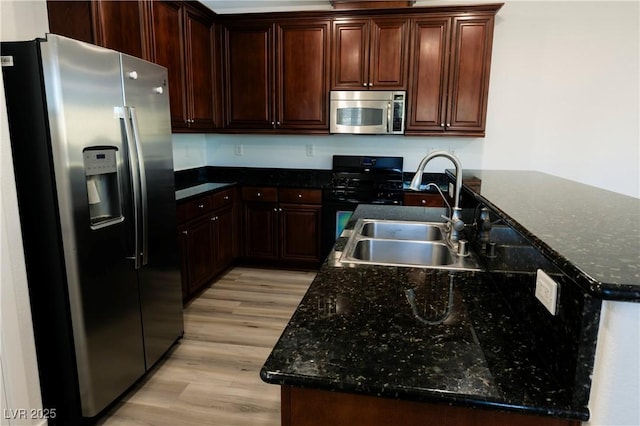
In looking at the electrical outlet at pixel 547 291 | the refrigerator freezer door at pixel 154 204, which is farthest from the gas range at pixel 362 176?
the electrical outlet at pixel 547 291

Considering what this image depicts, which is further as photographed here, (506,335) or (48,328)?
(48,328)

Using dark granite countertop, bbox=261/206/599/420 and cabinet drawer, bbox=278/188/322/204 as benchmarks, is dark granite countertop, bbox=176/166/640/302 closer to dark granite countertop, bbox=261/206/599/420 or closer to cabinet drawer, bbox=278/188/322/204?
dark granite countertop, bbox=261/206/599/420

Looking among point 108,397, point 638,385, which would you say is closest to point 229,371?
point 108,397

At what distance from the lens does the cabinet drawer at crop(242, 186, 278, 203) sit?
3912mm

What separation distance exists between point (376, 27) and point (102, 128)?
108 inches

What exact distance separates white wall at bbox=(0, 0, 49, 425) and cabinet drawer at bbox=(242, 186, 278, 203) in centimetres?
236

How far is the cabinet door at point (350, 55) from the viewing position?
3676mm

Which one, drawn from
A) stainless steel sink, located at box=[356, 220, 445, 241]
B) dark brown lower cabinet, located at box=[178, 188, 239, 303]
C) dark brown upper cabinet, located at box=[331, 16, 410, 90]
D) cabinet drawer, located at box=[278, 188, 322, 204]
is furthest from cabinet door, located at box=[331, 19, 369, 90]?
stainless steel sink, located at box=[356, 220, 445, 241]

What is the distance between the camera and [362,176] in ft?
13.6

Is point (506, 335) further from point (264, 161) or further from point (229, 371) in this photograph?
point (264, 161)

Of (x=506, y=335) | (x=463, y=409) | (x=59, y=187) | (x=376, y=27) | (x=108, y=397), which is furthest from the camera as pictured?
(x=376, y=27)

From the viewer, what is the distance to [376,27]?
3.64 meters

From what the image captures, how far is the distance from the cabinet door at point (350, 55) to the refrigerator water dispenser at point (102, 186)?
2437 millimetres

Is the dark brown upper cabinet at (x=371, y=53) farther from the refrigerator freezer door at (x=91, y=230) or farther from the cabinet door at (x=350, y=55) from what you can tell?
the refrigerator freezer door at (x=91, y=230)
